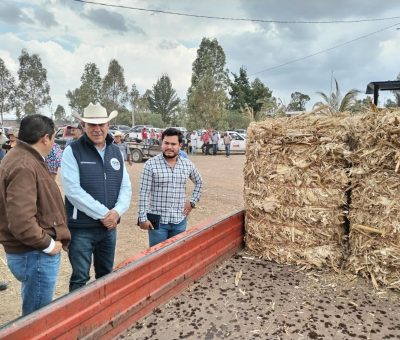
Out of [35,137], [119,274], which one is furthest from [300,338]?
[35,137]

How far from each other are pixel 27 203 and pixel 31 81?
51300 millimetres

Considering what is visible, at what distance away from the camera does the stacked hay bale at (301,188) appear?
101 inches

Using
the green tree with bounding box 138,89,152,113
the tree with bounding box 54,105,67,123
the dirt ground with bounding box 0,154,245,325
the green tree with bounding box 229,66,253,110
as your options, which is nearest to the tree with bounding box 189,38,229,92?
the green tree with bounding box 229,66,253,110

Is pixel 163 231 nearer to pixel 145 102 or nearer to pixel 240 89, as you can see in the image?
pixel 240 89

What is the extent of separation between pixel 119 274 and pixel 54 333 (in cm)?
41

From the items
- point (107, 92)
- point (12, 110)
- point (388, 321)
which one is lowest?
point (388, 321)

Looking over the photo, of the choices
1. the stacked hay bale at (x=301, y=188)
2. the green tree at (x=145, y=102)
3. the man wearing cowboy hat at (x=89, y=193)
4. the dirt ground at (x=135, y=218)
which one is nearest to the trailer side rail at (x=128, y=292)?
the stacked hay bale at (x=301, y=188)

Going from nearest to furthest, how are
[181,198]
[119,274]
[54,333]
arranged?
1. [54,333]
2. [119,274]
3. [181,198]

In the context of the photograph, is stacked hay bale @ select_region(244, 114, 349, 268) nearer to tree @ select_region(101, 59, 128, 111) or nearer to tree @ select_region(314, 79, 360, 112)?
tree @ select_region(314, 79, 360, 112)

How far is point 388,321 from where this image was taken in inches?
76.6

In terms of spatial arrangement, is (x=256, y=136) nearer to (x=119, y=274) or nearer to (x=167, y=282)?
(x=167, y=282)

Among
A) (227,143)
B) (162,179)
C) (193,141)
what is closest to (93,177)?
(162,179)

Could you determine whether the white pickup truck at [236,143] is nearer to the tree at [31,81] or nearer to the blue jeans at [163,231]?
the blue jeans at [163,231]

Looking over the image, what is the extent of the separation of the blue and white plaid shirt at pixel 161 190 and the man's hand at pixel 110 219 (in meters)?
0.41
